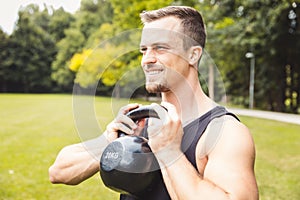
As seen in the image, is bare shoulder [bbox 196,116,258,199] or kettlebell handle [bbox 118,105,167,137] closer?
bare shoulder [bbox 196,116,258,199]

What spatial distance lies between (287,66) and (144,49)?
27369mm

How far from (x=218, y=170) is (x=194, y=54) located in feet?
1.99

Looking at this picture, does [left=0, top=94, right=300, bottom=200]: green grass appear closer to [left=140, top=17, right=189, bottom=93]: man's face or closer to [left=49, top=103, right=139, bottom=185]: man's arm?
[left=49, top=103, right=139, bottom=185]: man's arm

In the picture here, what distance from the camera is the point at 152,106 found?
1666 millimetres

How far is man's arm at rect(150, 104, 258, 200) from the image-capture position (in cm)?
149

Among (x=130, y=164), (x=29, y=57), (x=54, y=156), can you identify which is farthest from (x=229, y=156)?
(x=29, y=57)

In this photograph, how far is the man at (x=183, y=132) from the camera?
1517 millimetres

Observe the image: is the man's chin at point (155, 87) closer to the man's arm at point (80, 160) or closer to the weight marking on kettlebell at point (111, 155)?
the man's arm at point (80, 160)

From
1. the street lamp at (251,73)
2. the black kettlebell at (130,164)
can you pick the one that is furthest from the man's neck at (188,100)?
the street lamp at (251,73)

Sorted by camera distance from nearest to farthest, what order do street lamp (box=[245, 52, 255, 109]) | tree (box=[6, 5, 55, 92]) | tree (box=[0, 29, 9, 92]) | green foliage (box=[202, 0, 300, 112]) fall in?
green foliage (box=[202, 0, 300, 112])
street lamp (box=[245, 52, 255, 109])
tree (box=[0, 29, 9, 92])
tree (box=[6, 5, 55, 92])

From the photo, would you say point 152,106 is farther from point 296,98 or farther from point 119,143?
point 296,98

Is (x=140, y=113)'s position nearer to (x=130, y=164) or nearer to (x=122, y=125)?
(x=122, y=125)

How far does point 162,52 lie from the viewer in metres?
1.79

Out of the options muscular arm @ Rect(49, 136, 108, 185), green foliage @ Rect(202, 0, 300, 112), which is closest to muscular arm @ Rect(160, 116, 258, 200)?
muscular arm @ Rect(49, 136, 108, 185)
